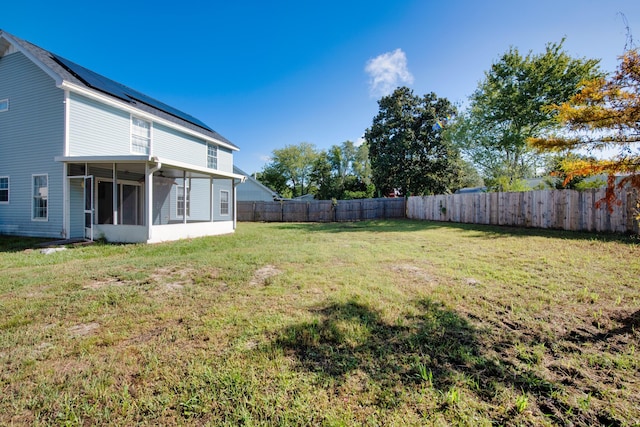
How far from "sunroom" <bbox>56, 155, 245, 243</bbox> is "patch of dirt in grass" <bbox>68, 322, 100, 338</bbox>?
224 inches

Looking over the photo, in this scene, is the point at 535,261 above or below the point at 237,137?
below

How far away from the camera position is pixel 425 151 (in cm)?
2183

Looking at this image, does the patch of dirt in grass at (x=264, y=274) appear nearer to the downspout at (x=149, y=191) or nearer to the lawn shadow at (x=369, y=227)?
the downspout at (x=149, y=191)

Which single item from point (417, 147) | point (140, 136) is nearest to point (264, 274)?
point (140, 136)

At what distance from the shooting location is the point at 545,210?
32.6 ft

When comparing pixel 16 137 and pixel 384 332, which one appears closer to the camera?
pixel 384 332

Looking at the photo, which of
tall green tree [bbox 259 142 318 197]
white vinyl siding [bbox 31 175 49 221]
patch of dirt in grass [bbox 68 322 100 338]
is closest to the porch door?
white vinyl siding [bbox 31 175 49 221]

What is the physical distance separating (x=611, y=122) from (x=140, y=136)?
44.4ft

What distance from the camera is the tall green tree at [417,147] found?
21562 mm

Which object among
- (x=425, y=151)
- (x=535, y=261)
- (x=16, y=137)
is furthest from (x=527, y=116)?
(x=16, y=137)

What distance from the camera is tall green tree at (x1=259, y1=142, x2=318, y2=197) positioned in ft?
151

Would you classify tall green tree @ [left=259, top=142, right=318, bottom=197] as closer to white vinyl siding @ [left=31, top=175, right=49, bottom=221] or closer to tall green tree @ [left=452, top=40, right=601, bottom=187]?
tall green tree @ [left=452, top=40, right=601, bottom=187]

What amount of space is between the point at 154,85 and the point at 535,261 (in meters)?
19.4

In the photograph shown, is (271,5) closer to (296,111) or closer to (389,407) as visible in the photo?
(389,407)
